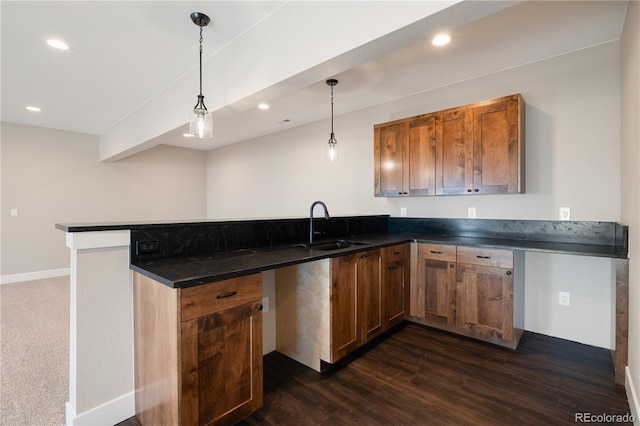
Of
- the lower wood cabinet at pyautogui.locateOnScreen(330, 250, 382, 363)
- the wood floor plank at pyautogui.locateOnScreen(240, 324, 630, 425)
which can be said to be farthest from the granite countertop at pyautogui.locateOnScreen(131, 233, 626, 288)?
the wood floor plank at pyautogui.locateOnScreen(240, 324, 630, 425)

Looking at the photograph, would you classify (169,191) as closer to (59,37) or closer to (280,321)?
(59,37)

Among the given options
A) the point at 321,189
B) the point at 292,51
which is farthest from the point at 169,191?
the point at 292,51

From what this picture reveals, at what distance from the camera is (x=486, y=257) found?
262cm

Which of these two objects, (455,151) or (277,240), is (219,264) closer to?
(277,240)

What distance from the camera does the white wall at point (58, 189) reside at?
496 cm

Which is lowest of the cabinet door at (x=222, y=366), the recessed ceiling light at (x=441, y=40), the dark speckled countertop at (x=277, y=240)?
the cabinet door at (x=222, y=366)

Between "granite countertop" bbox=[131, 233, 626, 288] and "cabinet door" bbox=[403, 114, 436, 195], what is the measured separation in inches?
28.8

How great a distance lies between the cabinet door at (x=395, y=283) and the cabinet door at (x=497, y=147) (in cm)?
97

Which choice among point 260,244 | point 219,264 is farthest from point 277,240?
point 219,264

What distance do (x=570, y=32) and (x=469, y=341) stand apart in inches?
105

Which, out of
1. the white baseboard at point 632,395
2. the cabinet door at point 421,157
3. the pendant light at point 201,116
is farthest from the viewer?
the cabinet door at point 421,157

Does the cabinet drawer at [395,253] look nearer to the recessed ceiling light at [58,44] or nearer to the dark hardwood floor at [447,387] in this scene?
the dark hardwood floor at [447,387]

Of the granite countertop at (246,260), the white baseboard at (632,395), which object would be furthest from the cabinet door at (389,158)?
the white baseboard at (632,395)

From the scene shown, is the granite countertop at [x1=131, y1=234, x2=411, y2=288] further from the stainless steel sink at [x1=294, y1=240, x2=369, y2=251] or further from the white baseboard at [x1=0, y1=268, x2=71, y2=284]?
the white baseboard at [x1=0, y1=268, x2=71, y2=284]
